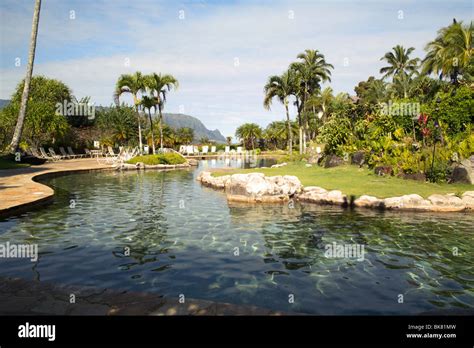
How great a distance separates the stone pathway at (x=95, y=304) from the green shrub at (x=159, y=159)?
30652 millimetres

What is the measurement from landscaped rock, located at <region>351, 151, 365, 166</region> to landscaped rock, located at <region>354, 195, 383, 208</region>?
9872 mm

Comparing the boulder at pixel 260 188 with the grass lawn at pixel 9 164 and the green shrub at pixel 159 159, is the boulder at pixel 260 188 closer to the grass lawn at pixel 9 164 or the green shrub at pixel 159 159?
the grass lawn at pixel 9 164

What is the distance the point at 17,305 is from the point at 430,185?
17.0 metres

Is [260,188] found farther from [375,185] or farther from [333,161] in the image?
[333,161]

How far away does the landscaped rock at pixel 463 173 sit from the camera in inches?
647

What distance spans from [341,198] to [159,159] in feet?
82.6

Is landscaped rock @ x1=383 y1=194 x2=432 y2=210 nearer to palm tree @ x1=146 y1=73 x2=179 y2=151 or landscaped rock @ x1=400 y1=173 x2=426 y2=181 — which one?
landscaped rock @ x1=400 y1=173 x2=426 y2=181

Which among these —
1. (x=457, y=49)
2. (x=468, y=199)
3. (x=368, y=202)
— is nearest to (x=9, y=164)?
(x=368, y=202)

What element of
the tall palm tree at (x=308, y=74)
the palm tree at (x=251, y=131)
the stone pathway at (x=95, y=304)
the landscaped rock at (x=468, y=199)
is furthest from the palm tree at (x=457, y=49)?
the palm tree at (x=251, y=131)

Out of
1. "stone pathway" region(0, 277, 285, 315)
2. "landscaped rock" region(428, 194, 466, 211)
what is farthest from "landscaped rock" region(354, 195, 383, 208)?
"stone pathway" region(0, 277, 285, 315)

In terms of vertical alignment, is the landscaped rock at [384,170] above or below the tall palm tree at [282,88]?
below

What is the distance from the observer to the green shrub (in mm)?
35353

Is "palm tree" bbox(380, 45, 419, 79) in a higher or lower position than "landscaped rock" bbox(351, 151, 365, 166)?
higher

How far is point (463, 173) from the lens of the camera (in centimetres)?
1664
